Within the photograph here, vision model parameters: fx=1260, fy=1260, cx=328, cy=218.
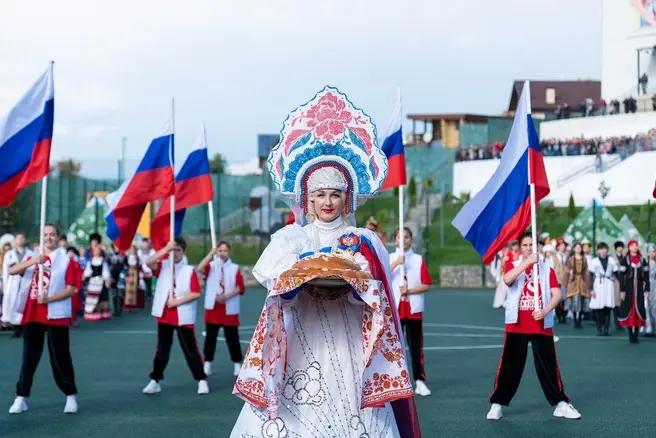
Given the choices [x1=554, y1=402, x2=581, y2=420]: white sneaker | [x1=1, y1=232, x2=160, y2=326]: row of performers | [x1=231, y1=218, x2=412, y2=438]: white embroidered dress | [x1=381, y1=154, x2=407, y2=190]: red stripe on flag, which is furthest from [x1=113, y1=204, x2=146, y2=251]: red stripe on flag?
[x1=231, y1=218, x2=412, y2=438]: white embroidered dress

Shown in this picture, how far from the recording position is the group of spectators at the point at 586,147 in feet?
180

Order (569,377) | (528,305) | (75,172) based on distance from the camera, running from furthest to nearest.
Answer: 1. (75,172)
2. (569,377)
3. (528,305)

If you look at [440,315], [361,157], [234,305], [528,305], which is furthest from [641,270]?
[361,157]

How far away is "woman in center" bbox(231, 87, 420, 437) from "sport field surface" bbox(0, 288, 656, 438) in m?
3.75

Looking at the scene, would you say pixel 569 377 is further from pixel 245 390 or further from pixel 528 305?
pixel 245 390

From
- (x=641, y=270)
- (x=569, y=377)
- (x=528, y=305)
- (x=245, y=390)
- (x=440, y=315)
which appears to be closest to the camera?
(x=245, y=390)

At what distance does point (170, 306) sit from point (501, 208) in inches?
154

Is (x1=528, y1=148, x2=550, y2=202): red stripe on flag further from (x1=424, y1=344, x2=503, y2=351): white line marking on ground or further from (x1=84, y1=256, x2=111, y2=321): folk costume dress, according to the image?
(x1=84, y1=256, x2=111, y2=321): folk costume dress

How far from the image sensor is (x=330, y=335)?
7.12 meters

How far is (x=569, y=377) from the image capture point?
15.4 m

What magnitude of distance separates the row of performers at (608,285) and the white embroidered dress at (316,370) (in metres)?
12.0

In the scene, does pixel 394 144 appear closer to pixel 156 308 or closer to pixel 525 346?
pixel 156 308

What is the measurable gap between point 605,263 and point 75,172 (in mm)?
26596

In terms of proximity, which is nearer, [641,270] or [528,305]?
[528,305]
